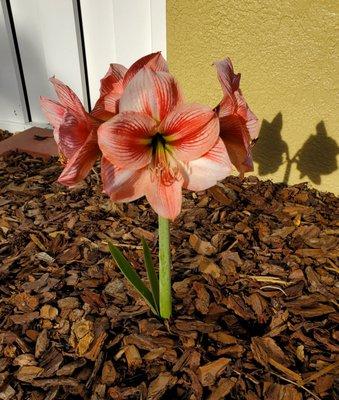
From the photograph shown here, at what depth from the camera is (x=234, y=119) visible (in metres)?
0.96

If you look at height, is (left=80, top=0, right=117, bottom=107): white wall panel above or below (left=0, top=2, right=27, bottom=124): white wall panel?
above

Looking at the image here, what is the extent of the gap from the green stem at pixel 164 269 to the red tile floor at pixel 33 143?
1603 millimetres

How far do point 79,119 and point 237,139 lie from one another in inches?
14.4

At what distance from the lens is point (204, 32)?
7.07 feet

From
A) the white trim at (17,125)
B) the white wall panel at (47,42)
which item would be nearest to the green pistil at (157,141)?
the white wall panel at (47,42)

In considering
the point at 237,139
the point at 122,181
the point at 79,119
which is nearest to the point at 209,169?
the point at 237,139

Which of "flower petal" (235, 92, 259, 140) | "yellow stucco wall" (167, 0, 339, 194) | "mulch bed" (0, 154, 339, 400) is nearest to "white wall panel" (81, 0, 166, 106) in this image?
"yellow stucco wall" (167, 0, 339, 194)

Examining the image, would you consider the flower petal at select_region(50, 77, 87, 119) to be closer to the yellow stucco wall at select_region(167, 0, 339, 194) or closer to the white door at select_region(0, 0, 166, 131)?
the yellow stucco wall at select_region(167, 0, 339, 194)

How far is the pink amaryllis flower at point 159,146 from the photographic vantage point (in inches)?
35.2

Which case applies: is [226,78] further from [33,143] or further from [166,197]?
[33,143]

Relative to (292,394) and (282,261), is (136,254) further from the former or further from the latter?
(292,394)

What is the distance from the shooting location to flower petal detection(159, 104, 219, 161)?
90 centimetres

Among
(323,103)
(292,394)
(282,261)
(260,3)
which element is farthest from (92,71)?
(292,394)

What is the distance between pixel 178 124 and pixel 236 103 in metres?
0.14
